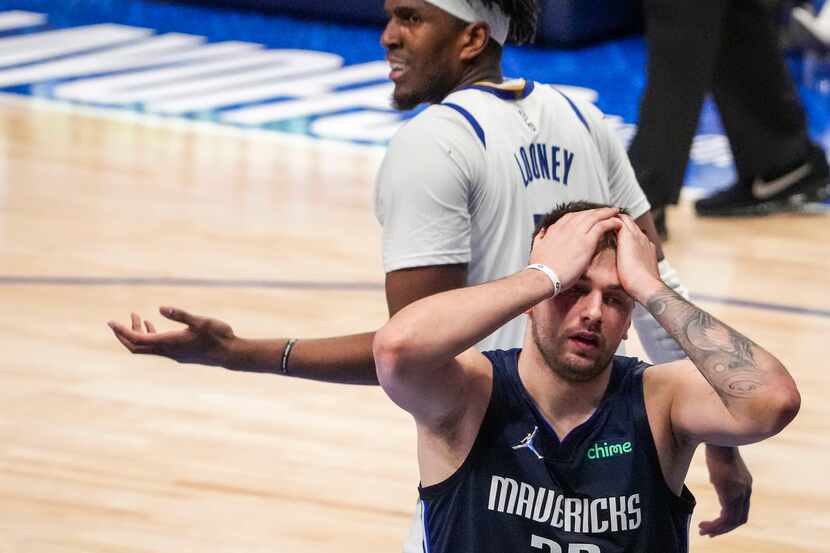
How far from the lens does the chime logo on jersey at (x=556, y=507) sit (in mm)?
2752

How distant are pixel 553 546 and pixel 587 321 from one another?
1.21 feet

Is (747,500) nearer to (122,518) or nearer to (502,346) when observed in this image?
(502,346)

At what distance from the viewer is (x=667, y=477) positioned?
2.84m

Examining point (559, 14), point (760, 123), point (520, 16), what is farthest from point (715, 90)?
point (520, 16)

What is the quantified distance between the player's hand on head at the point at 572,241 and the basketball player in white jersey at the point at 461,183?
278mm

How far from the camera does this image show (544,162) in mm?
3201

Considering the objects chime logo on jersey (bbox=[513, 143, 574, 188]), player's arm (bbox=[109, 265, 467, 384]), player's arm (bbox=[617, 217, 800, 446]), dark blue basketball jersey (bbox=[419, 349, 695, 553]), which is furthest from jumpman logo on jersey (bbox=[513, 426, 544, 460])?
chime logo on jersey (bbox=[513, 143, 574, 188])

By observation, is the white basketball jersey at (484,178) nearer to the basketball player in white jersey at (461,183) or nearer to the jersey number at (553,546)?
the basketball player in white jersey at (461,183)

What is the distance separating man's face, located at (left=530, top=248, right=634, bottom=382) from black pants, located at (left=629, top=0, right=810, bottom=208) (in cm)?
379

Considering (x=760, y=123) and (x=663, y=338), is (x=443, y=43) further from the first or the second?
(x=760, y=123)

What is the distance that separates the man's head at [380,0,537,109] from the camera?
3.31 metres

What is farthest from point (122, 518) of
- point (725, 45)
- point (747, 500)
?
point (725, 45)

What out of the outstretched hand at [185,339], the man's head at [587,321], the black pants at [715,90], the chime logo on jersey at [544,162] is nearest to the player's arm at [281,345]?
the outstretched hand at [185,339]

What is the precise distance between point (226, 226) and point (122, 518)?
9.03ft
